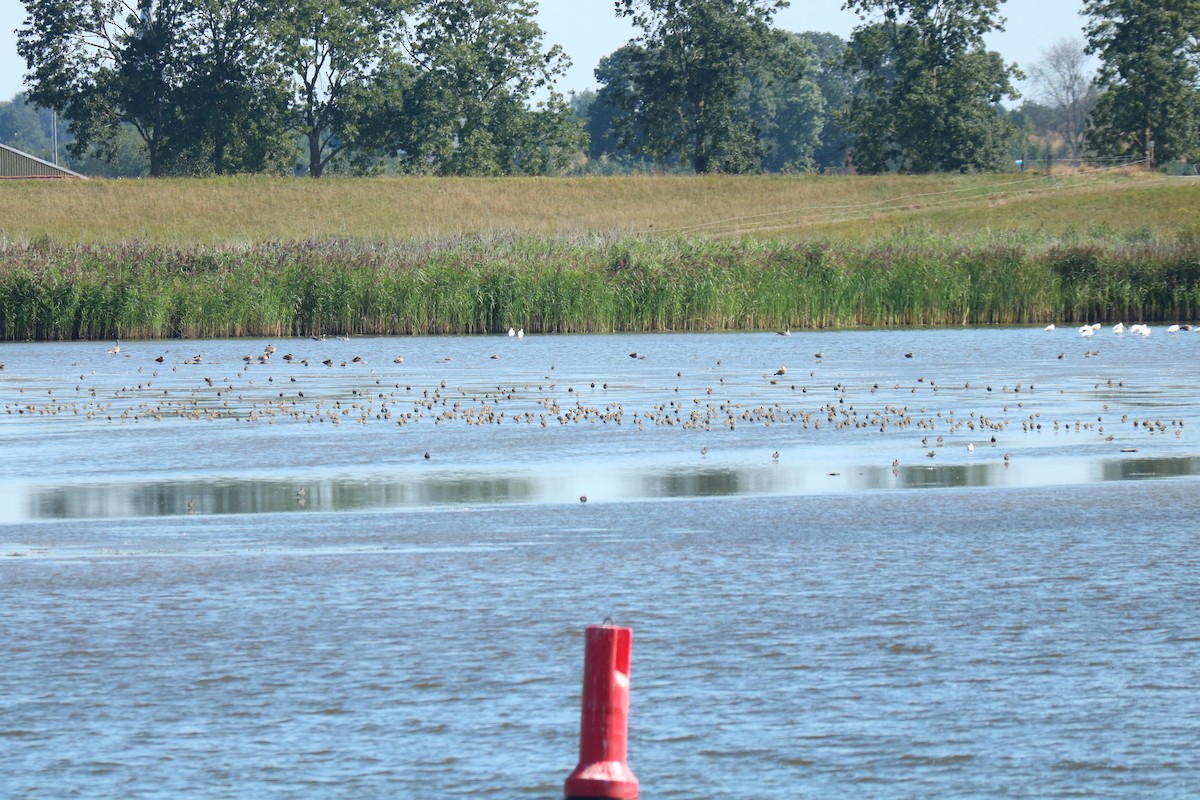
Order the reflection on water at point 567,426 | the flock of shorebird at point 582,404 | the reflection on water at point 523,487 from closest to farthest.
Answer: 1. the reflection on water at point 523,487
2. the reflection on water at point 567,426
3. the flock of shorebird at point 582,404

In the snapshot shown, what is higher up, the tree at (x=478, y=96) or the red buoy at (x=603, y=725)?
the tree at (x=478, y=96)

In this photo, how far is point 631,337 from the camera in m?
40.6

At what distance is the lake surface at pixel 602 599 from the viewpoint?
6.96 meters

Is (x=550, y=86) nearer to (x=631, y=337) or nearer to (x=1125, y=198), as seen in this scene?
(x=1125, y=198)

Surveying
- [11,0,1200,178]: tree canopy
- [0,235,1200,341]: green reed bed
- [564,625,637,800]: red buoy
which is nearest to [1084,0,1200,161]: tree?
[11,0,1200,178]: tree canopy

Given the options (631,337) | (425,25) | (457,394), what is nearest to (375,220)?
(425,25)

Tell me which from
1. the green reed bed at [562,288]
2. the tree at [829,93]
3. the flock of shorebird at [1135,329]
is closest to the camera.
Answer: the flock of shorebird at [1135,329]

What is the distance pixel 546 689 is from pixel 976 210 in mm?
79551

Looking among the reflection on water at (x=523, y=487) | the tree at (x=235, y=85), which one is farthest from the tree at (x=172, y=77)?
Result: the reflection on water at (x=523, y=487)

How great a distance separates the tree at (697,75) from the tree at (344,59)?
12510mm

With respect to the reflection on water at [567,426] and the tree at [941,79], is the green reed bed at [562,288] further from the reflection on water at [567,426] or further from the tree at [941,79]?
the tree at [941,79]

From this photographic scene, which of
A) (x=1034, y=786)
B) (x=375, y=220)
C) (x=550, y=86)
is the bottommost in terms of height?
(x=1034, y=786)

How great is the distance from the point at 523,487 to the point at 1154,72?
88613 millimetres

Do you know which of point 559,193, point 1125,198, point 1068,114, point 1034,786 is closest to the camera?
point 1034,786
